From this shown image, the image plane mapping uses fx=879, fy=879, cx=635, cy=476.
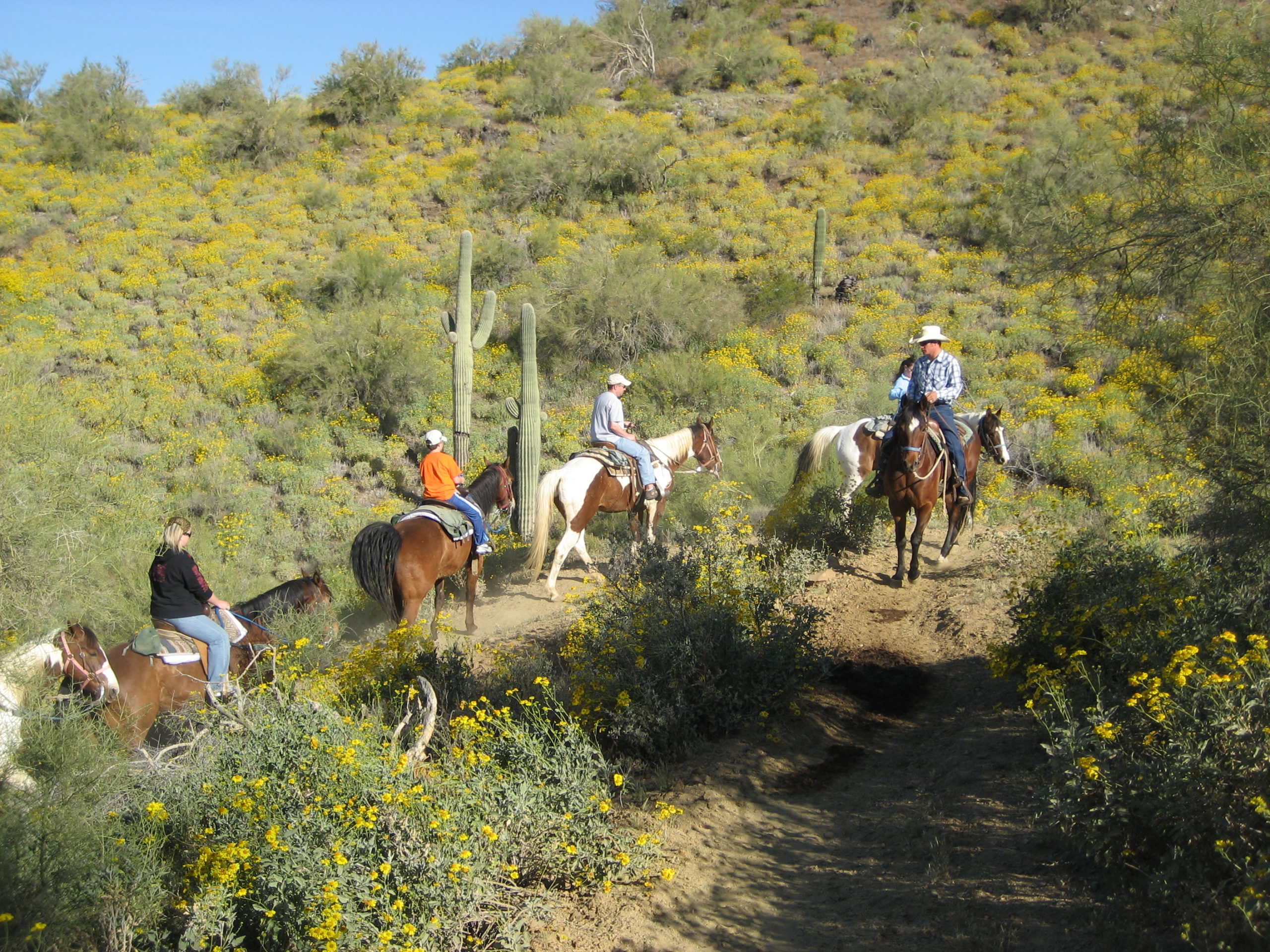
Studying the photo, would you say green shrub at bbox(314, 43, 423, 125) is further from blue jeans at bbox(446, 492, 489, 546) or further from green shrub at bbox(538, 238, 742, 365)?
blue jeans at bbox(446, 492, 489, 546)

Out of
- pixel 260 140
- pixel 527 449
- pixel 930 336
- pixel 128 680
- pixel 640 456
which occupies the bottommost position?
pixel 128 680

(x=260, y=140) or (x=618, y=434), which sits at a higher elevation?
(x=260, y=140)

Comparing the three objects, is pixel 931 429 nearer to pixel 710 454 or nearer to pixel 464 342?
pixel 710 454

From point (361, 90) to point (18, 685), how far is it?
36.0 metres

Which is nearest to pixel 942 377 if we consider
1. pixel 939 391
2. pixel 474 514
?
pixel 939 391

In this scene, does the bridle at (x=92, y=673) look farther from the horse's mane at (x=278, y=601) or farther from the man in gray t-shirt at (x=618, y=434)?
Answer: the man in gray t-shirt at (x=618, y=434)

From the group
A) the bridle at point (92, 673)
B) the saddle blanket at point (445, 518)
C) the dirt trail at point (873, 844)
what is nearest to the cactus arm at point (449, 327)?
the saddle blanket at point (445, 518)

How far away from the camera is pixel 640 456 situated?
38.5ft

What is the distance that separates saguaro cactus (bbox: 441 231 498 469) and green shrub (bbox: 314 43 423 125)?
24.5 meters

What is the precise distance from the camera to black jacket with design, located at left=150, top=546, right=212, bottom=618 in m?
7.39

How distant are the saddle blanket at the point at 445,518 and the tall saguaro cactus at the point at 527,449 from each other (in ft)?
14.9

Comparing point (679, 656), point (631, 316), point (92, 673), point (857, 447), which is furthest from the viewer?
point (631, 316)

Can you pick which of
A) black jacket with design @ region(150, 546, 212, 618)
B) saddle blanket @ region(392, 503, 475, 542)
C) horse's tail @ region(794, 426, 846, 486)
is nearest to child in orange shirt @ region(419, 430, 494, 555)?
saddle blanket @ region(392, 503, 475, 542)

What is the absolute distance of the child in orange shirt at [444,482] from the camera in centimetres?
979
